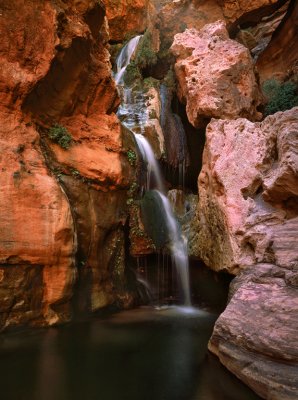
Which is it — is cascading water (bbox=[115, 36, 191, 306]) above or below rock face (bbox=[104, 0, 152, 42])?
below

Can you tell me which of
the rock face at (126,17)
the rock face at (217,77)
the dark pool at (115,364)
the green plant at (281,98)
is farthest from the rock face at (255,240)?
the rock face at (126,17)

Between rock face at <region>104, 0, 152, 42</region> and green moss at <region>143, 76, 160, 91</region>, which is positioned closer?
green moss at <region>143, 76, 160, 91</region>

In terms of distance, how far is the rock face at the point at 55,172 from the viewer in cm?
619

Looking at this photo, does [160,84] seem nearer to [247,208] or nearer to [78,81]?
[78,81]

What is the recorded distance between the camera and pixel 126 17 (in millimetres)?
19203

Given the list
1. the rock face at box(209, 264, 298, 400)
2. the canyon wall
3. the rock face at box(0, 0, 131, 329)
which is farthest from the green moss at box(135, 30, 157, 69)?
the rock face at box(209, 264, 298, 400)

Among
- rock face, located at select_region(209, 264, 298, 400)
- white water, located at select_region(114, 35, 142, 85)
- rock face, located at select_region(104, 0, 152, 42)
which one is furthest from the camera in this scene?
rock face, located at select_region(104, 0, 152, 42)

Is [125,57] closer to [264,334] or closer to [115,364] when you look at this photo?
[115,364]

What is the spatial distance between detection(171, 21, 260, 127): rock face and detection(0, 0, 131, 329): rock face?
342 centimetres

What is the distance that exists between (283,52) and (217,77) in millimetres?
7380

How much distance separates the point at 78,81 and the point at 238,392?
727 cm

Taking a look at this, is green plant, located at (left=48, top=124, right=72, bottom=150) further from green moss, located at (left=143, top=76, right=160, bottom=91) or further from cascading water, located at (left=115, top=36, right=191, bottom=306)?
green moss, located at (left=143, top=76, right=160, bottom=91)

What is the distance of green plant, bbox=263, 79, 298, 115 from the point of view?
11.6m

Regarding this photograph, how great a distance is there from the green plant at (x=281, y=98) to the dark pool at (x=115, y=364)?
842 cm
